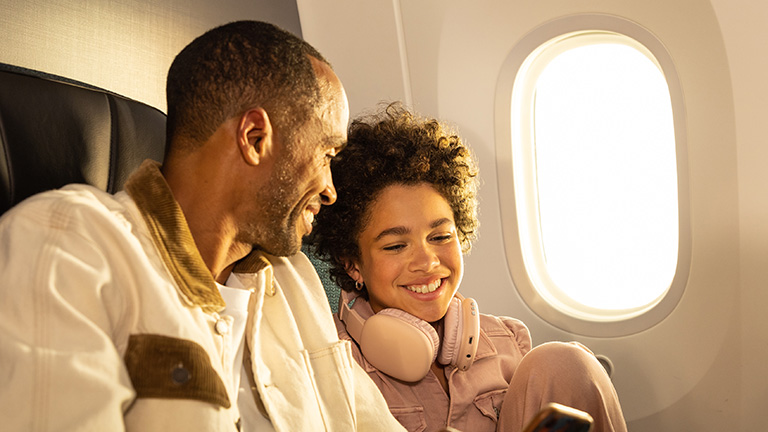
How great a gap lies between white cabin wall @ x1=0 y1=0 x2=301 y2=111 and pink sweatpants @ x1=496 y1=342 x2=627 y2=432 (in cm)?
138

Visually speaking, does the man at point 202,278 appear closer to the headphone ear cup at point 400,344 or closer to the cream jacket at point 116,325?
the cream jacket at point 116,325

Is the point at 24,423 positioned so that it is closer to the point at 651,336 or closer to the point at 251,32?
the point at 251,32

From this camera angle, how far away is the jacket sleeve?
0.99m

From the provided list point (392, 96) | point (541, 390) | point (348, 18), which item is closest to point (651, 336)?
point (541, 390)

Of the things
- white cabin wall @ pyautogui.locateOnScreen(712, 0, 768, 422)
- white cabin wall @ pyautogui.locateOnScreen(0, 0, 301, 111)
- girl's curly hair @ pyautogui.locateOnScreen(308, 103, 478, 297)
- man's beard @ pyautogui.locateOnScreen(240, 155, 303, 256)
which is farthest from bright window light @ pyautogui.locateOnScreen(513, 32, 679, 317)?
man's beard @ pyautogui.locateOnScreen(240, 155, 303, 256)

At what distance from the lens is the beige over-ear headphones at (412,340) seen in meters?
1.81

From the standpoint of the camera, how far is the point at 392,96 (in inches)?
114

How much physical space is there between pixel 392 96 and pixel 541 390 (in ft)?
5.07

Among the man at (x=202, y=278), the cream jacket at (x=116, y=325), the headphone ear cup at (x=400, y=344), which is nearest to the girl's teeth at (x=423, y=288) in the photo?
the headphone ear cup at (x=400, y=344)

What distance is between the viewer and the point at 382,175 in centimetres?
206

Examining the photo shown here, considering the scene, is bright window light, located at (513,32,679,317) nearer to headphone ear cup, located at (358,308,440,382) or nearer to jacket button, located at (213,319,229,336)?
headphone ear cup, located at (358,308,440,382)

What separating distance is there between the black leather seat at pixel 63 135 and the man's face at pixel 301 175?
369 mm

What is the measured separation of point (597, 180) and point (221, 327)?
6.55 ft

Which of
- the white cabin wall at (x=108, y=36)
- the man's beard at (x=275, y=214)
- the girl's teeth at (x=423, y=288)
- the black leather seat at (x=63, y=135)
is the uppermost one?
the white cabin wall at (x=108, y=36)
